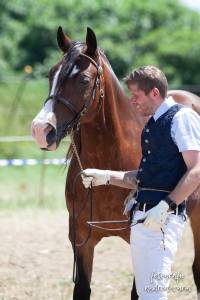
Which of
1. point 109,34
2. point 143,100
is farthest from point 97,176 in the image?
point 109,34

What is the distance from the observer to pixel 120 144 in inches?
179

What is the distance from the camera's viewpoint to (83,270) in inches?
185

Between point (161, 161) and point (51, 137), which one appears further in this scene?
point (51, 137)

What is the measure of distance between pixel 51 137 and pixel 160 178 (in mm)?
707

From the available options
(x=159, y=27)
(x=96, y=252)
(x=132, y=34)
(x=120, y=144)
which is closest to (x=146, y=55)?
(x=132, y=34)

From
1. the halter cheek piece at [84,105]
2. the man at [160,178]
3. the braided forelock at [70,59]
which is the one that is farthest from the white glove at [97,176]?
the braided forelock at [70,59]

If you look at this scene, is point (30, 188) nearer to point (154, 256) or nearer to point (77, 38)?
point (154, 256)

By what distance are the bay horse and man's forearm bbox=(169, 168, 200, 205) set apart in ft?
2.82

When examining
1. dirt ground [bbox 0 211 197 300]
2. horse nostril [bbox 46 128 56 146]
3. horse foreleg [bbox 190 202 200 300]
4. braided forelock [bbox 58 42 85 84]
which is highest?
braided forelock [bbox 58 42 85 84]

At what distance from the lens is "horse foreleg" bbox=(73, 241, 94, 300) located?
4.65m

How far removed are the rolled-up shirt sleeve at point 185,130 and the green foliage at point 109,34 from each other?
1647 cm

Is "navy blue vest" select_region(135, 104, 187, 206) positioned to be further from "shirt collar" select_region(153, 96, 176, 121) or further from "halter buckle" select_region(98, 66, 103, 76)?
"halter buckle" select_region(98, 66, 103, 76)

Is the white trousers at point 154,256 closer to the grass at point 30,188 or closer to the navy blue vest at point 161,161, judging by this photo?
the navy blue vest at point 161,161

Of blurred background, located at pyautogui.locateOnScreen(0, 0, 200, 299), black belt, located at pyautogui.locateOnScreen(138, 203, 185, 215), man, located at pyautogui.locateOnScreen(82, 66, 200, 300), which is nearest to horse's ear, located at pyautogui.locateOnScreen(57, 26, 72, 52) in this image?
man, located at pyautogui.locateOnScreen(82, 66, 200, 300)
